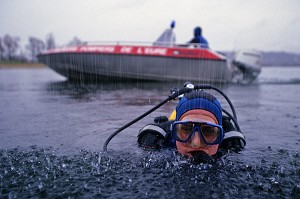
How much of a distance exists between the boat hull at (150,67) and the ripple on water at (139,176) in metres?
7.46

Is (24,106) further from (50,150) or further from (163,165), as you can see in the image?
(163,165)

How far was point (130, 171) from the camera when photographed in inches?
84.7

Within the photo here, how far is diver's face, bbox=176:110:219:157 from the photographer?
7.55 ft

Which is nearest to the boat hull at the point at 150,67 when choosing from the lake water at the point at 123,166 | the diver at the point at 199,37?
the diver at the point at 199,37

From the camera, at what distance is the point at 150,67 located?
997cm

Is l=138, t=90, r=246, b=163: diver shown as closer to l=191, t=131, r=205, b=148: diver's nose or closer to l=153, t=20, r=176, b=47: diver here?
l=191, t=131, r=205, b=148: diver's nose

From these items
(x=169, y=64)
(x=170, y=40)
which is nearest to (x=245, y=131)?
(x=169, y=64)

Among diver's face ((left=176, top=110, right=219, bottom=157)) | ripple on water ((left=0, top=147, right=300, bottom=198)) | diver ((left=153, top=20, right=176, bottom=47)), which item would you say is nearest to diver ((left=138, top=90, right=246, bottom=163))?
diver's face ((left=176, top=110, right=219, bottom=157))

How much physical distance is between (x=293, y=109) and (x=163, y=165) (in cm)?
462

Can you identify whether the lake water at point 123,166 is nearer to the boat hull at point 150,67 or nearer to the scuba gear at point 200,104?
the scuba gear at point 200,104

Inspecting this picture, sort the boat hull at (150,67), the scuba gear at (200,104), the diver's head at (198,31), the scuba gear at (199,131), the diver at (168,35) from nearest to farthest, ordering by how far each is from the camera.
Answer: the scuba gear at (199,131) < the scuba gear at (200,104) < the boat hull at (150,67) < the diver's head at (198,31) < the diver at (168,35)

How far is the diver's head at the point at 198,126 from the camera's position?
7.52ft

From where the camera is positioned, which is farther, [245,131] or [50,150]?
[245,131]

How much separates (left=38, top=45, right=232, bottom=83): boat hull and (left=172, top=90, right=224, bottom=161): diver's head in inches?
296
